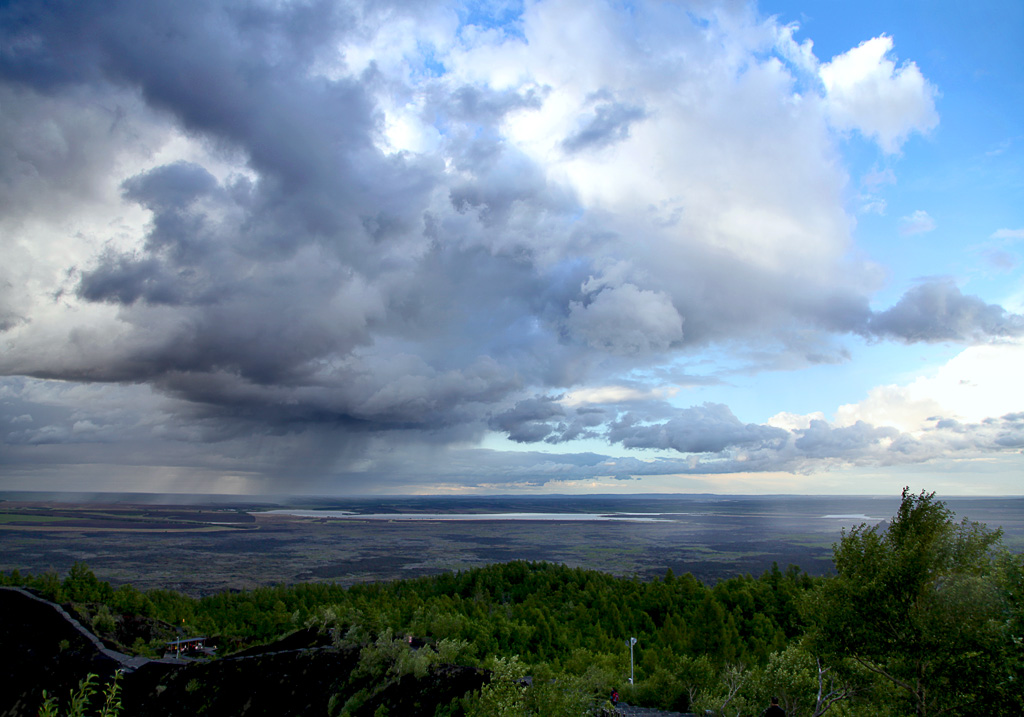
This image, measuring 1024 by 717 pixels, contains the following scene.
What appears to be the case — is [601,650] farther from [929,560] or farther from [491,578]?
[929,560]

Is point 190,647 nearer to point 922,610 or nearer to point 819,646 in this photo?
point 819,646

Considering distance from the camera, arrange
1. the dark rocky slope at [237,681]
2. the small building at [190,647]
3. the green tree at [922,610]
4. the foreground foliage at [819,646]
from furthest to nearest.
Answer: the small building at [190,647], the dark rocky slope at [237,681], the foreground foliage at [819,646], the green tree at [922,610]

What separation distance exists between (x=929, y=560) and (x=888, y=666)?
4.50 meters

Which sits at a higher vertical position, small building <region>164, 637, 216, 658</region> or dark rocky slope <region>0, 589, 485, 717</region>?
dark rocky slope <region>0, 589, 485, 717</region>

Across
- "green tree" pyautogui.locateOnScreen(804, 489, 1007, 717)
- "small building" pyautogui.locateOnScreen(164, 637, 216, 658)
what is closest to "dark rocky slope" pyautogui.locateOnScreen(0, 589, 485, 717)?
"small building" pyautogui.locateOnScreen(164, 637, 216, 658)

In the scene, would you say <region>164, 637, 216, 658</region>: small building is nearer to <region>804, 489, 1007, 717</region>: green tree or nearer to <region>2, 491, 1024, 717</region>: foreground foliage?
<region>2, 491, 1024, 717</region>: foreground foliage

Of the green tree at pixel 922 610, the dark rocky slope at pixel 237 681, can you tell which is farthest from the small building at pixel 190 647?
the green tree at pixel 922 610

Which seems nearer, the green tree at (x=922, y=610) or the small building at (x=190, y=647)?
the green tree at (x=922, y=610)

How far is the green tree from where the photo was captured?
62.7ft

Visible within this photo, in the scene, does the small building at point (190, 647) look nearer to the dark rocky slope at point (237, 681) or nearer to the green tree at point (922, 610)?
the dark rocky slope at point (237, 681)

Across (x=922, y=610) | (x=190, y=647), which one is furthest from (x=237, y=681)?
(x=922, y=610)

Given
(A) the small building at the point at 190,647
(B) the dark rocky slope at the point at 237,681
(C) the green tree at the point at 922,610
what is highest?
(C) the green tree at the point at 922,610

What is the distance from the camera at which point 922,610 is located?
20.5 metres

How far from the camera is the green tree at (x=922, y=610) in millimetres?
19109
